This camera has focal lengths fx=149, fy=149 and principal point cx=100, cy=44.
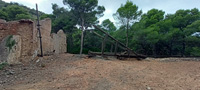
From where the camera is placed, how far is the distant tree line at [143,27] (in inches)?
635

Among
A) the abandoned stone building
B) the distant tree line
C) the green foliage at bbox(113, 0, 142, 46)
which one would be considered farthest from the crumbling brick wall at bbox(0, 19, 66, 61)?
the green foliage at bbox(113, 0, 142, 46)

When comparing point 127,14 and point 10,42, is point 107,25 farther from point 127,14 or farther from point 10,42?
point 10,42

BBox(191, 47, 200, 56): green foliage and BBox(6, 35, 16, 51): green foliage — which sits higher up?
BBox(6, 35, 16, 51): green foliage

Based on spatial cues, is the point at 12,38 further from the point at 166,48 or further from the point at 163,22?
the point at 166,48

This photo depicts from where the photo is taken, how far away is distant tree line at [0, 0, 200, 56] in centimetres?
1614

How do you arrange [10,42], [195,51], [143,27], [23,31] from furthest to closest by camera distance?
1. [143,27]
2. [195,51]
3. [23,31]
4. [10,42]

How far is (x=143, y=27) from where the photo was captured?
17984mm

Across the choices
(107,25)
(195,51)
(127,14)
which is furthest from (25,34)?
(107,25)

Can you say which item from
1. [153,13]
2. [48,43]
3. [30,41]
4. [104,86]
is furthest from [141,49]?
[104,86]

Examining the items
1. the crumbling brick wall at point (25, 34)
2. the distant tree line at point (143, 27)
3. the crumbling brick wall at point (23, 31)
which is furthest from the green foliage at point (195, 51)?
the crumbling brick wall at point (23, 31)

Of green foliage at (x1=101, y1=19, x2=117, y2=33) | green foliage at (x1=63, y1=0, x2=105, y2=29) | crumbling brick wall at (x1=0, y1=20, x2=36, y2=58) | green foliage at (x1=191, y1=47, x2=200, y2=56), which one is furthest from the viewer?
green foliage at (x1=101, y1=19, x2=117, y2=33)

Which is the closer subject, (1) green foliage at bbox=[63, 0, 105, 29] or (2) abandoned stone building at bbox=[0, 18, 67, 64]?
(2) abandoned stone building at bbox=[0, 18, 67, 64]

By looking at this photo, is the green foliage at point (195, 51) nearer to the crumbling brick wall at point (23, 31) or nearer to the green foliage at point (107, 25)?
the green foliage at point (107, 25)

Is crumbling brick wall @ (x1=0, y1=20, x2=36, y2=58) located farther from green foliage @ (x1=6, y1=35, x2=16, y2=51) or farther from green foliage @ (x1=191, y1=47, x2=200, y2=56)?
green foliage @ (x1=191, y1=47, x2=200, y2=56)
